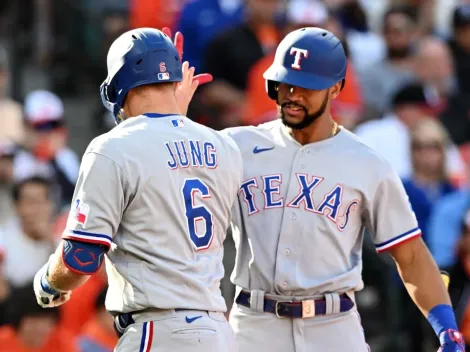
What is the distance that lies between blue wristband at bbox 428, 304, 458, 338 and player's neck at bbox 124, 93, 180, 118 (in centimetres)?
145

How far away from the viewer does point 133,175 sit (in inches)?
155

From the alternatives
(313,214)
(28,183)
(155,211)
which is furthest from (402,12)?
(155,211)

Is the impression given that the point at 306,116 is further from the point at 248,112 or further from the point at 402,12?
the point at 402,12

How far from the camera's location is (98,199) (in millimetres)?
3896

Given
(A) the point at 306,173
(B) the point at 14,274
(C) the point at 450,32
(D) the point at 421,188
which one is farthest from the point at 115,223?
(C) the point at 450,32

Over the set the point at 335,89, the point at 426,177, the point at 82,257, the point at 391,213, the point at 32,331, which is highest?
the point at 335,89

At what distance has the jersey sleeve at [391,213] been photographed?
468cm

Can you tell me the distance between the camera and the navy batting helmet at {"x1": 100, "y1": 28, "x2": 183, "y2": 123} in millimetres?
4125

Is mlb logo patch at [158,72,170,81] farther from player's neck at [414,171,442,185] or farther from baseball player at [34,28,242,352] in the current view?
player's neck at [414,171,442,185]

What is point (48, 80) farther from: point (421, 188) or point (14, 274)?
point (421, 188)

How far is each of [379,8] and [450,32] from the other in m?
1.02

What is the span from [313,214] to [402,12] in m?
5.76

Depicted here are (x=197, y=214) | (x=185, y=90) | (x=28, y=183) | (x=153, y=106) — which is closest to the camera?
(x=197, y=214)

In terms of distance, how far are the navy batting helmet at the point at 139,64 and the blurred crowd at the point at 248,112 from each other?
10.3 feet
